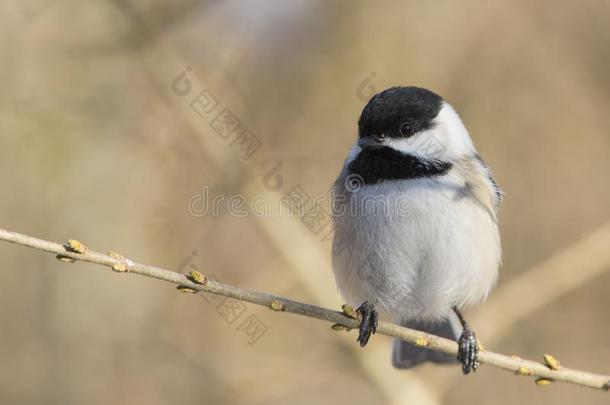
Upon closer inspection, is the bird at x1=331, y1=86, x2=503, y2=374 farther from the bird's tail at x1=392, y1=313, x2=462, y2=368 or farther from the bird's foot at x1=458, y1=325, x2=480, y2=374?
the bird's tail at x1=392, y1=313, x2=462, y2=368

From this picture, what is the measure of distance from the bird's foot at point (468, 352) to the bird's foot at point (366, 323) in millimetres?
411

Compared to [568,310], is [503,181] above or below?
above

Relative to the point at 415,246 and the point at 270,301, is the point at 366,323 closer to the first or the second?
the point at 415,246

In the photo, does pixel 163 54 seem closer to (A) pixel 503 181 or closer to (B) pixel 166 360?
(B) pixel 166 360

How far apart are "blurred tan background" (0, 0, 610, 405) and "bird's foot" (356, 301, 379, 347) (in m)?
0.78

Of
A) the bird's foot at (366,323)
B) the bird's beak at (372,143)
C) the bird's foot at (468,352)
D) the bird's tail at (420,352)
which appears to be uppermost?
the bird's beak at (372,143)

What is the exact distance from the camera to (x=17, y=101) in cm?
457

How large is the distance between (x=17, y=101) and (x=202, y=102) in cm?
119

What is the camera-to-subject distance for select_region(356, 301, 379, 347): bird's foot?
3195 mm

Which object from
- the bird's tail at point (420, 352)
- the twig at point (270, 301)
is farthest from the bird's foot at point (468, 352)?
the bird's tail at point (420, 352)

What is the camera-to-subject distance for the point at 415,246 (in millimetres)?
3307

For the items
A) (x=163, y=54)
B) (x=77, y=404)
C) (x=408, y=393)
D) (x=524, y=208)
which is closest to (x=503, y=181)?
(x=524, y=208)

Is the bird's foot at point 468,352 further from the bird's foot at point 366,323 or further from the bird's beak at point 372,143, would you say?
the bird's beak at point 372,143

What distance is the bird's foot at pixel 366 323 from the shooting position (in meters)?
3.20
